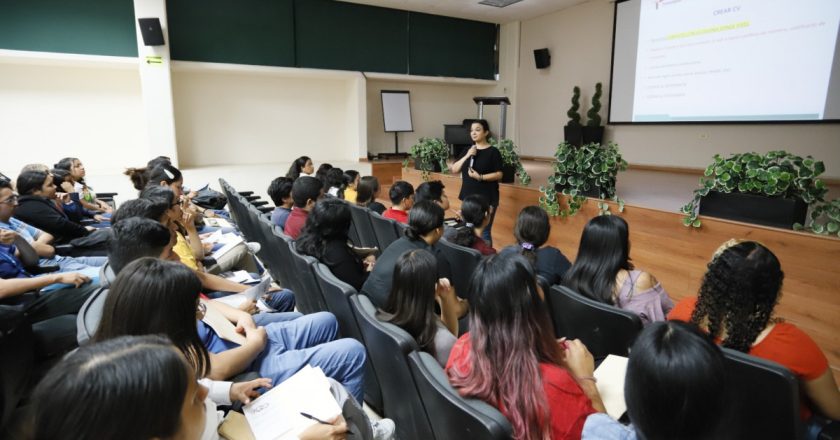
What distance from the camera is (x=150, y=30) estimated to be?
6371 mm

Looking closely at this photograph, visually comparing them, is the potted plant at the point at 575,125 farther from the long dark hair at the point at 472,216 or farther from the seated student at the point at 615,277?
the seated student at the point at 615,277

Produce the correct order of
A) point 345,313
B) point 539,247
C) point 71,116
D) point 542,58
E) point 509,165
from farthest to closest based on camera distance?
point 542,58
point 71,116
point 509,165
point 539,247
point 345,313

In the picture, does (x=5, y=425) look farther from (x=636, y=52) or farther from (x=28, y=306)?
(x=636, y=52)

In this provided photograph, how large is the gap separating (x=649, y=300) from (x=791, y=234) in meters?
1.60

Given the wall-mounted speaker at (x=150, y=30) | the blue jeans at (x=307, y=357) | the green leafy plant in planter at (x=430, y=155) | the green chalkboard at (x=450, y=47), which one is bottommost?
the blue jeans at (x=307, y=357)

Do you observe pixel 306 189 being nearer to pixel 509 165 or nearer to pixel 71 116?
pixel 509 165

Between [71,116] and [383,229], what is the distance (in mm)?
6374

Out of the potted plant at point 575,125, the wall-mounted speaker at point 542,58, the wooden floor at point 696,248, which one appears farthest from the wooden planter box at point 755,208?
the wall-mounted speaker at point 542,58

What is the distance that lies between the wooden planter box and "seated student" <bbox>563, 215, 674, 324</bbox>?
1.57m

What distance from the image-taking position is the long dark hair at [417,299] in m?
1.63

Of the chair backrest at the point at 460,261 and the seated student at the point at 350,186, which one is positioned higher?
the seated student at the point at 350,186

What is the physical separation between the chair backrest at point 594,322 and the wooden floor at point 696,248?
1.87m

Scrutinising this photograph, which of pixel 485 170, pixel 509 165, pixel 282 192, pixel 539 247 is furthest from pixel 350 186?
pixel 539 247

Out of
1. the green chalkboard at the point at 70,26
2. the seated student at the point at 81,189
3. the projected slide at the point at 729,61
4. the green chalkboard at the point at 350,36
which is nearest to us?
the seated student at the point at 81,189
